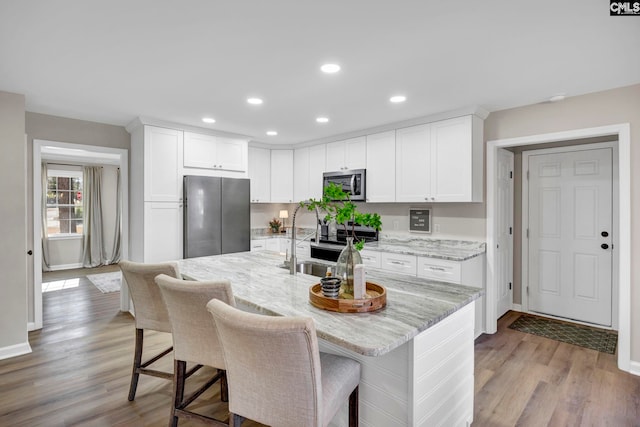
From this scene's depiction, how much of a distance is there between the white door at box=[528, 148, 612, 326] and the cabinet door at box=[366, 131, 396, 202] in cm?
176

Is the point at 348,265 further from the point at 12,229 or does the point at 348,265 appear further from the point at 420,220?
the point at 12,229

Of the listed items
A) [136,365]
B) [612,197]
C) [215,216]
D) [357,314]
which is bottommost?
[136,365]

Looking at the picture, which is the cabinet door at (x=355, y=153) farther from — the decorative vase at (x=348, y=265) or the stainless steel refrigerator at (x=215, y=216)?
the decorative vase at (x=348, y=265)

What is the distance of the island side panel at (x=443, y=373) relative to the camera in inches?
57.1

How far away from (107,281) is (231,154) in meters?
3.38

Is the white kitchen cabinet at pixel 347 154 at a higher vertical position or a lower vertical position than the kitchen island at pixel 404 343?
higher

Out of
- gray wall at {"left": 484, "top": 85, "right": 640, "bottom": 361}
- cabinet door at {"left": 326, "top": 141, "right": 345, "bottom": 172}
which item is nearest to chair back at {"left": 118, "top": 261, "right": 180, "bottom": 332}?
cabinet door at {"left": 326, "top": 141, "right": 345, "bottom": 172}

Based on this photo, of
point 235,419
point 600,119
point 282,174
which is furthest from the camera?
point 282,174

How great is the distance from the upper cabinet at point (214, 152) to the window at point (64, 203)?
435cm

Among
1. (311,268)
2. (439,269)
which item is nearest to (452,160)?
(439,269)

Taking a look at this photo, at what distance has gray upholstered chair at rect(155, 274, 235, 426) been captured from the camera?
5.23 ft

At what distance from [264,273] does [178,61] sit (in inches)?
63.6

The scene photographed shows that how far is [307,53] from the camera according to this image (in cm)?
222

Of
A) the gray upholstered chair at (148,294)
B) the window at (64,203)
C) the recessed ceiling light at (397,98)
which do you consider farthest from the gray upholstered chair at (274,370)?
the window at (64,203)
